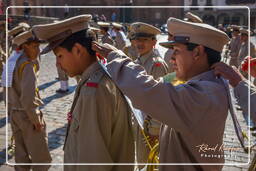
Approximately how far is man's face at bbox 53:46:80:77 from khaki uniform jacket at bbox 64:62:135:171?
0.13 metres

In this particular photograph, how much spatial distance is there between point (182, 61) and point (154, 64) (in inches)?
114

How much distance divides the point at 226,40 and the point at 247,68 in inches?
29.5

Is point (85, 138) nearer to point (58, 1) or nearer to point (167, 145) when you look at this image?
point (167, 145)

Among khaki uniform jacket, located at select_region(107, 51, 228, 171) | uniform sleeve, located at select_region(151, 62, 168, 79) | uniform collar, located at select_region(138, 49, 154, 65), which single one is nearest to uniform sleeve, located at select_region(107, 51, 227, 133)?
khaki uniform jacket, located at select_region(107, 51, 228, 171)

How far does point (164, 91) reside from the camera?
175 centimetres

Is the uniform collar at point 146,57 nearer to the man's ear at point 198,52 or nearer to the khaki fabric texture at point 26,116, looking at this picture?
the khaki fabric texture at point 26,116

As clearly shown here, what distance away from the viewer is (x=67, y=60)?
7.88 feet

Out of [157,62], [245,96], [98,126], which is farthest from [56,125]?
[245,96]

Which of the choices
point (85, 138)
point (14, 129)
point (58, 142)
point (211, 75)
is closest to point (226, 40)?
point (211, 75)

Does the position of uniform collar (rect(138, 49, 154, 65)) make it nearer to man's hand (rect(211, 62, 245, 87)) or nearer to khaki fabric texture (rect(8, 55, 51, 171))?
khaki fabric texture (rect(8, 55, 51, 171))

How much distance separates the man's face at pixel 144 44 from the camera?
522 cm

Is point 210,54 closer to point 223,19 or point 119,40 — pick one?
point 119,40

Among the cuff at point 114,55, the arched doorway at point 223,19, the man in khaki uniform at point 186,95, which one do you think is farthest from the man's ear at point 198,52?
the arched doorway at point 223,19

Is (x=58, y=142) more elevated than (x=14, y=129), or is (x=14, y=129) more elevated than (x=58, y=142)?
(x=14, y=129)
